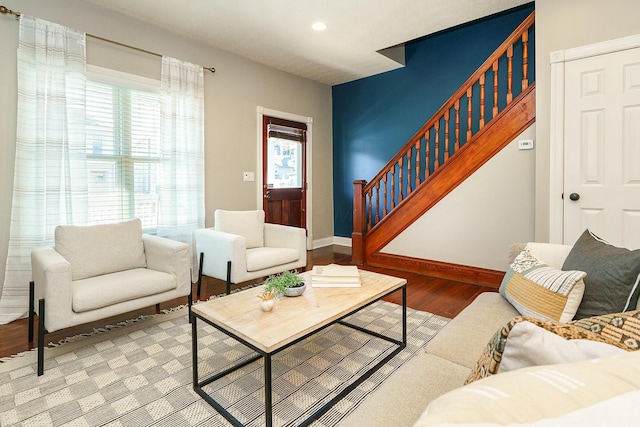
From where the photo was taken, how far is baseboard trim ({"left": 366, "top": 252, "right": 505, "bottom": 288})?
352cm

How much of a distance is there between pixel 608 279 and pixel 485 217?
2296 mm

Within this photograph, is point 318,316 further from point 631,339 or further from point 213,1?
point 213,1

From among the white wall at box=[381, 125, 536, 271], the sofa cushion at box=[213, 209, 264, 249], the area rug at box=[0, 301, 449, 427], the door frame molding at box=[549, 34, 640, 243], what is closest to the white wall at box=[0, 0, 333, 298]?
the sofa cushion at box=[213, 209, 264, 249]

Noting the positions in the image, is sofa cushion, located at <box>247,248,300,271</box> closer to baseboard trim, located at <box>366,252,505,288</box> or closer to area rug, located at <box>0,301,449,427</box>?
area rug, located at <box>0,301,449,427</box>

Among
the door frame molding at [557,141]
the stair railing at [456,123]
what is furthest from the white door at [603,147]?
the stair railing at [456,123]

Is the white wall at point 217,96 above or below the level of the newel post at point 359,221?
above

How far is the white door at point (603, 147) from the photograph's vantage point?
8.48 ft

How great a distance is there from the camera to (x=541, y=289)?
1.49m

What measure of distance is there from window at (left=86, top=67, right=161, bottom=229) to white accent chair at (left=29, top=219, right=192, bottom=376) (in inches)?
26.1

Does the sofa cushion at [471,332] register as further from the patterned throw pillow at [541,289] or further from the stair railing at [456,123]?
the stair railing at [456,123]

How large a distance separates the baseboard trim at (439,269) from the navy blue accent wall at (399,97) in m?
1.49

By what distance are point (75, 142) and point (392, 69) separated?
4.03 meters

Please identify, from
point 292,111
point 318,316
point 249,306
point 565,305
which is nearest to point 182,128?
point 292,111

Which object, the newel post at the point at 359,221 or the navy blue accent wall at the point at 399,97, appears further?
the newel post at the point at 359,221
